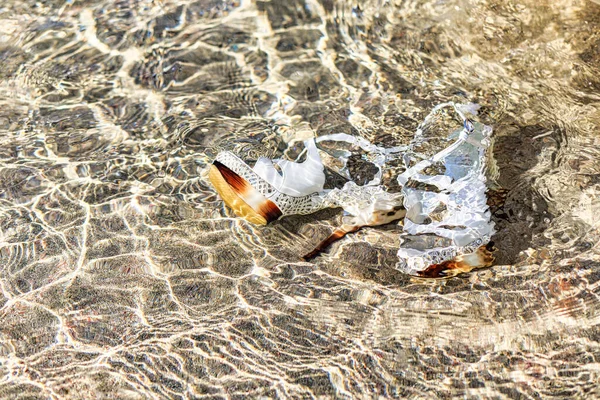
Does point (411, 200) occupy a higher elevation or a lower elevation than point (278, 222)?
higher

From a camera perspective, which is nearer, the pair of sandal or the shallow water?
the shallow water

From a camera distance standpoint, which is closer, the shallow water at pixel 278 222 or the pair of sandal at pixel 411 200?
the shallow water at pixel 278 222

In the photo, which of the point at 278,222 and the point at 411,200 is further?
the point at 278,222

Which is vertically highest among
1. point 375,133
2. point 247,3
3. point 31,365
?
point 247,3

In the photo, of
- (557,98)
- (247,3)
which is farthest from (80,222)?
(557,98)

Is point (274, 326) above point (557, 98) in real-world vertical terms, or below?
below

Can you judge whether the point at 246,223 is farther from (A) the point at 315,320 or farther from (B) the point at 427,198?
(B) the point at 427,198

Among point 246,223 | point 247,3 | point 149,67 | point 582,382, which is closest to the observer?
point 582,382

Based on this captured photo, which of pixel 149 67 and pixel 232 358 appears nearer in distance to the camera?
pixel 232 358
